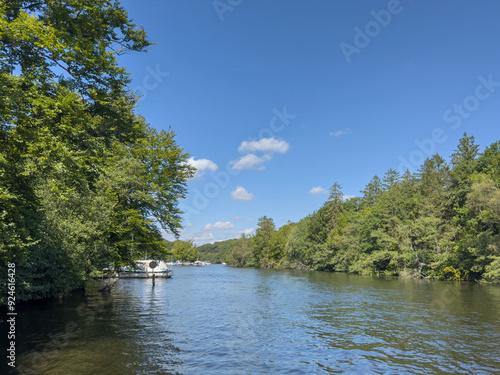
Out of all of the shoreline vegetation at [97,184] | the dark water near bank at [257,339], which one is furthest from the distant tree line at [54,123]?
the dark water near bank at [257,339]

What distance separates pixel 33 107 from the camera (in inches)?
394

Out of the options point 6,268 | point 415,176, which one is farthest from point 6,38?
point 415,176

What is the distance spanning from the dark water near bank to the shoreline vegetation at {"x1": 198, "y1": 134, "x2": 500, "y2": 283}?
23.0 m

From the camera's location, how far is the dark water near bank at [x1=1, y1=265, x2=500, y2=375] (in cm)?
1020

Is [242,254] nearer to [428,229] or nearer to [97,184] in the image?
[428,229]

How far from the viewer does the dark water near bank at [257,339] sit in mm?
10195

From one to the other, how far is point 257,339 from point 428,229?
49.8m

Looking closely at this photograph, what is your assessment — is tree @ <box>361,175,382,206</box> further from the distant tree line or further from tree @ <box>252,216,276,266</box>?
the distant tree line

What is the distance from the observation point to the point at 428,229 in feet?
177

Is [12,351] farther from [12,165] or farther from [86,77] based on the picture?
[86,77]

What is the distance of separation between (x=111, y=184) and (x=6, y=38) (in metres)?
17.3

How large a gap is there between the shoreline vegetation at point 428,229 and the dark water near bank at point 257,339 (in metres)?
23.0

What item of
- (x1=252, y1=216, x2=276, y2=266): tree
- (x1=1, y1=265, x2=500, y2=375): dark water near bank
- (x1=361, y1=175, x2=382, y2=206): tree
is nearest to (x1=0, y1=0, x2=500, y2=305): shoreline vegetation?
(x1=1, y1=265, x2=500, y2=375): dark water near bank

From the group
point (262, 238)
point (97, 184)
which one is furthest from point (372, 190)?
point (97, 184)
